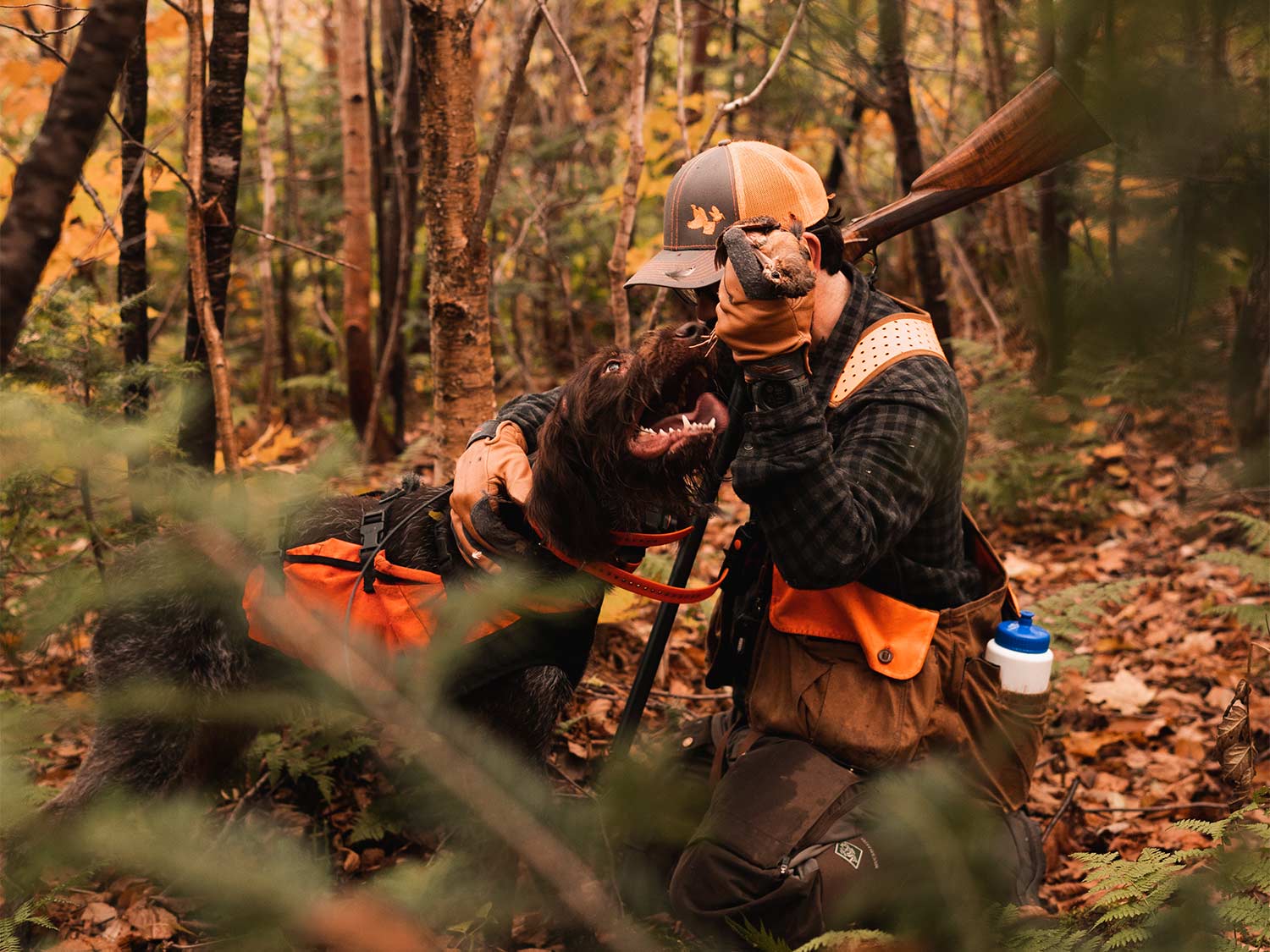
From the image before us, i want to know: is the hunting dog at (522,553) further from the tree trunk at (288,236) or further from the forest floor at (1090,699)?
the tree trunk at (288,236)

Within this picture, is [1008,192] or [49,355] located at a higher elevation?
[1008,192]

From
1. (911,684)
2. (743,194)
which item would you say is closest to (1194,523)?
(911,684)

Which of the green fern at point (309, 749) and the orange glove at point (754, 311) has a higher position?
the orange glove at point (754, 311)

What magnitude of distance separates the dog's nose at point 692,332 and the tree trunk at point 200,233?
195cm

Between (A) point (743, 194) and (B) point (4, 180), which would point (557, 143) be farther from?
(A) point (743, 194)

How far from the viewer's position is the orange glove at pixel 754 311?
2006 millimetres

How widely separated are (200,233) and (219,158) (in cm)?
38

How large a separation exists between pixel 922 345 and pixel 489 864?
1.89 meters

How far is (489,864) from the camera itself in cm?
128

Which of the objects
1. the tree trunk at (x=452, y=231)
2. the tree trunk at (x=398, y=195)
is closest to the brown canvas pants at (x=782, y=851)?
the tree trunk at (x=452, y=231)

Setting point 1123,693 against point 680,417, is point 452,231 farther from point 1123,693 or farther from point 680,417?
point 1123,693

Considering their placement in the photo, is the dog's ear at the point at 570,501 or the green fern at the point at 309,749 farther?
the green fern at the point at 309,749

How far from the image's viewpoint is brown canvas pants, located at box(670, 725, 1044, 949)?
2477 millimetres

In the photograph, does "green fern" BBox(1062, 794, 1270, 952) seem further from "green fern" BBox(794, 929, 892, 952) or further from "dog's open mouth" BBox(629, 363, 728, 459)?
"dog's open mouth" BBox(629, 363, 728, 459)
